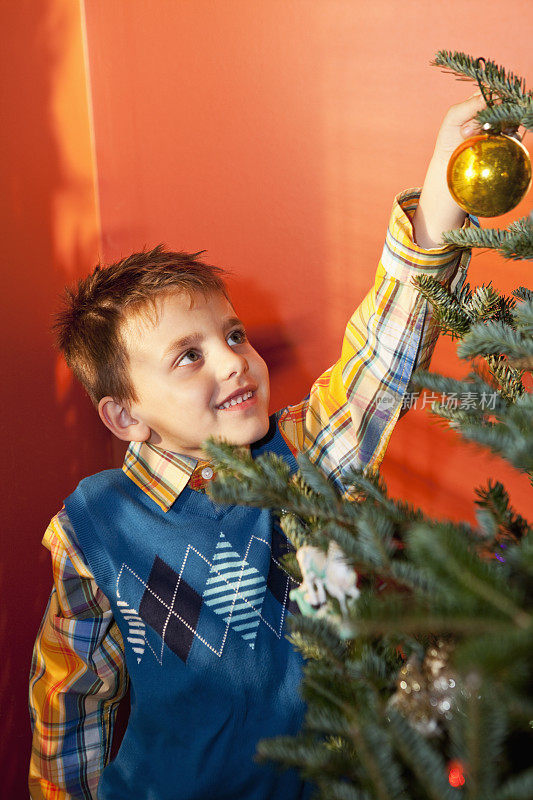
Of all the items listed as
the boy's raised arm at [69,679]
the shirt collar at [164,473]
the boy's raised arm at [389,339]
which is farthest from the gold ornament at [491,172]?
the boy's raised arm at [69,679]

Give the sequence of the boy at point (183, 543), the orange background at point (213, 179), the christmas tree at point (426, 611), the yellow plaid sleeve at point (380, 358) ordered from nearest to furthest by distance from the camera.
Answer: the christmas tree at point (426, 611) → the yellow plaid sleeve at point (380, 358) → the boy at point (183, 543) → the orange background at point (213, 179)

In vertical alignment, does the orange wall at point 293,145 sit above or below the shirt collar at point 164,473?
above

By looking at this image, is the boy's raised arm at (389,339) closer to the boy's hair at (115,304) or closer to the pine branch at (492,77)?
the pine branch at (492,77)

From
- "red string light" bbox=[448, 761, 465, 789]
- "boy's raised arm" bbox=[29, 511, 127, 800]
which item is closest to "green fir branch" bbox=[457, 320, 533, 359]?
"red string light" bbox=[448, 761, 465, 789]

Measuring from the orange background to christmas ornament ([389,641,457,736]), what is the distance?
0.68 metres

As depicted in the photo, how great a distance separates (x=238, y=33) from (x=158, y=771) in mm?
1226

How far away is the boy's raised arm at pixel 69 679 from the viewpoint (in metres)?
1.03

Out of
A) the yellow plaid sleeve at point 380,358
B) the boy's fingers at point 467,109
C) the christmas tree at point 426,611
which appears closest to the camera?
the christmas tree at point 426,611

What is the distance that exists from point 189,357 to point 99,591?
39cm

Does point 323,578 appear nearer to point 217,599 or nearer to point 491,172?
point 491,172

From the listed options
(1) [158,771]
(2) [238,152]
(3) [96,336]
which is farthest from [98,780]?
(2) [238,152]

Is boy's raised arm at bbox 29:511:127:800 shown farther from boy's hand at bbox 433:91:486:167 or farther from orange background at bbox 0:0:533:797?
boy's hand at bbox 433:91:486:167

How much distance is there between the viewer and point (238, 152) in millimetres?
1313

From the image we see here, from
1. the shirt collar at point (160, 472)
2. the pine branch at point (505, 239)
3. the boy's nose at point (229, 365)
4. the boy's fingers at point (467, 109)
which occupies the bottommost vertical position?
the shirt collar at point (160, 472)
